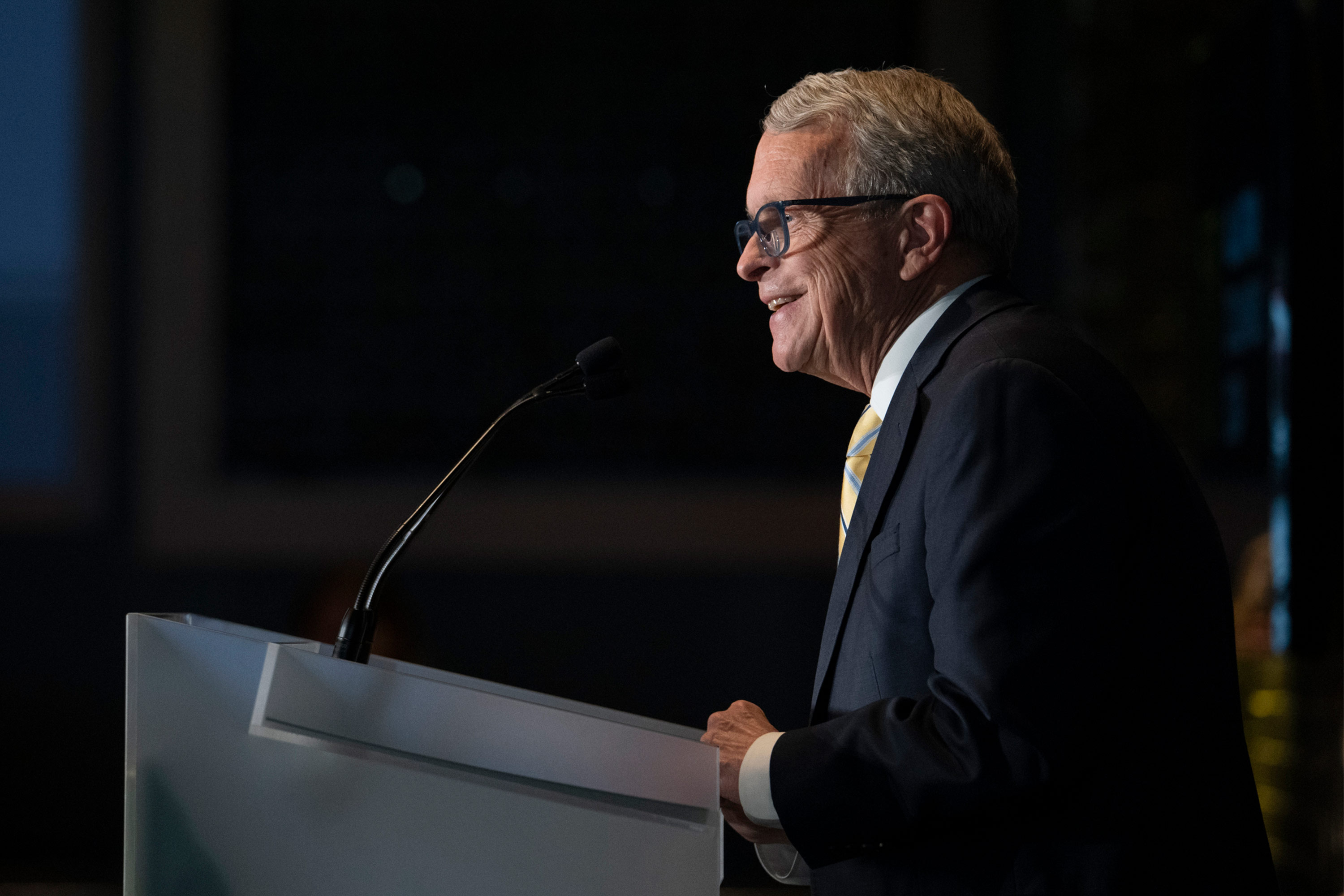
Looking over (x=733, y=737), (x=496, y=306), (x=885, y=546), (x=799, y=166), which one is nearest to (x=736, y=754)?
(x=733, y=737)

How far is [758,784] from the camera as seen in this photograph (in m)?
0.89

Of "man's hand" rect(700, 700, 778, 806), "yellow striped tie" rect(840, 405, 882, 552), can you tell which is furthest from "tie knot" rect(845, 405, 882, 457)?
"man's hand" rect(700, 700, 778, 806)

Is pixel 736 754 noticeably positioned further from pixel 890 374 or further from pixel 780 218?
pixel 780 218

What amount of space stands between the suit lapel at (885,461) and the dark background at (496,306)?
2728mm

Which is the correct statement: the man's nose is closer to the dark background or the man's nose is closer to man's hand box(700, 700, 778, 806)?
man's hand box(700, 700, 778, 806)

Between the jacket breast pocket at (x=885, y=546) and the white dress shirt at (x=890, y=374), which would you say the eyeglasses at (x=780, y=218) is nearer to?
the white dress shirt at (x=890, y=374)

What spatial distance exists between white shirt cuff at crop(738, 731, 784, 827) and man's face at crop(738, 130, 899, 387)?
415 mm

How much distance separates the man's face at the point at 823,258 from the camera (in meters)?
1.11

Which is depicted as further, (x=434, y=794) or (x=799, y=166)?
(x=799, y=166)

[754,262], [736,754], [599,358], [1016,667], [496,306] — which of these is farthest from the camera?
[496,306]

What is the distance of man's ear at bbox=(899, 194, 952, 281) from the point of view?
1.09 metres

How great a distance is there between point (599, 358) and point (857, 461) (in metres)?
0.26

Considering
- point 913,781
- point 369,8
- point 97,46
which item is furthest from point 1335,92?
point 97,46

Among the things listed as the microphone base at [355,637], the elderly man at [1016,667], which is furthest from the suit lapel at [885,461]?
the microphone base at [355,637]
